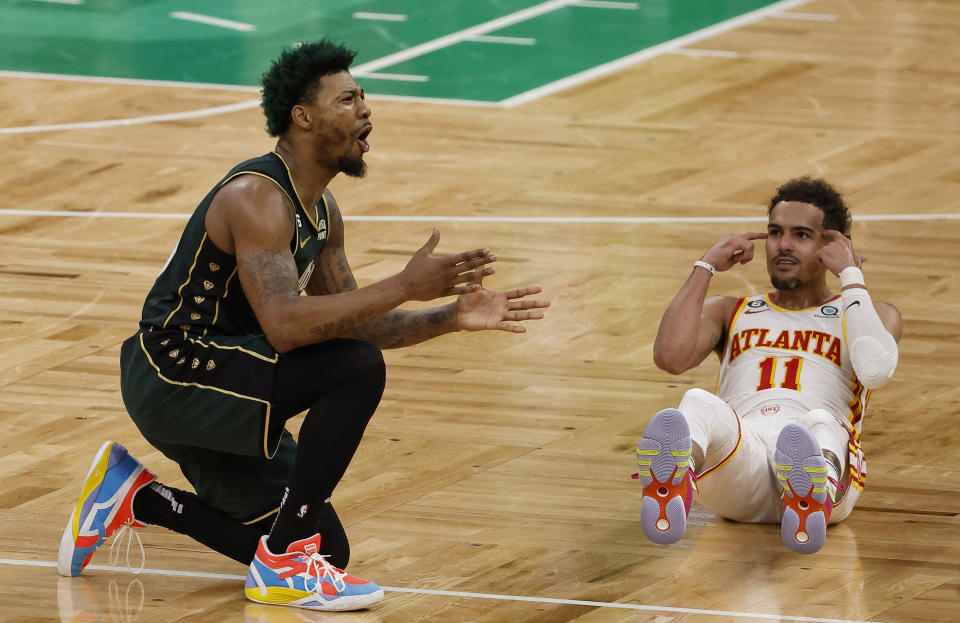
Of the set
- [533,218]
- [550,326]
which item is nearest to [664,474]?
[550,326]

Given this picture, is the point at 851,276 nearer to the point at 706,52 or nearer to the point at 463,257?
the point at 463,257

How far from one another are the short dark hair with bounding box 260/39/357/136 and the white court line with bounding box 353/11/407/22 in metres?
8.93

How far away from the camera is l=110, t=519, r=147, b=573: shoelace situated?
15.8ft

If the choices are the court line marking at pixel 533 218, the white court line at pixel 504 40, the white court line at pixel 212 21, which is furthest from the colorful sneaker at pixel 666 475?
the white court line at pixel 212 21

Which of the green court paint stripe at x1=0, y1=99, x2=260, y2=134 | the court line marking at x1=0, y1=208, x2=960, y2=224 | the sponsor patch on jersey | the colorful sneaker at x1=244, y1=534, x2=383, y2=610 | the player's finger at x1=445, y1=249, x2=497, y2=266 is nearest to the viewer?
the player's finger at x1=445, y1=249, x2=497, y2=266

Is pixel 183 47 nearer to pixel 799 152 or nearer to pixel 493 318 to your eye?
pixel 799 152

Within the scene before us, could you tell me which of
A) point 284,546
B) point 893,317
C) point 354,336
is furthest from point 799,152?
point 284,546

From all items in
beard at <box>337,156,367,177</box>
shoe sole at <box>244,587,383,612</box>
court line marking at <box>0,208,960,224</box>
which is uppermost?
beard at <box>337,156,367,177</box>

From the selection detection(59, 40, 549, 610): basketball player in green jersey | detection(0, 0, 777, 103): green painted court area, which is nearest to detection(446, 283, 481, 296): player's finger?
detection(59, 40, 549, 610): basketball player in green jersey

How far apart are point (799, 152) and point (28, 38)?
6.06 metres

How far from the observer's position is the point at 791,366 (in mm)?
5289

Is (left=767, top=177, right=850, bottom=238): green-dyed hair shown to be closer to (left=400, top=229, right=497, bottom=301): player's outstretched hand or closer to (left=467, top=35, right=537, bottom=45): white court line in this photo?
(left=400, top=229, right=497, bottom=301): player's outstretched hand

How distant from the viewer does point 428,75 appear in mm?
11750

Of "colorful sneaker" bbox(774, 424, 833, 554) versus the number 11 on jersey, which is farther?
the number 11 on jersey
